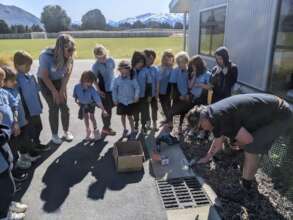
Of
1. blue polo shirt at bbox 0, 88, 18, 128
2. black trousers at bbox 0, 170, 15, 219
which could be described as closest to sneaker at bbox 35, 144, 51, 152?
blue polo shirt at bbox 0, 88, 18, 128

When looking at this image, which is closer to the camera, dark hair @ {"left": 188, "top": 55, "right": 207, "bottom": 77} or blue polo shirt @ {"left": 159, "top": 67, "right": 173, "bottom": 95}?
dark hair @ {"left": 188, "top": 55, "right": 207, "bottom": 77}

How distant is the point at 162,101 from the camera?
534 centimetres

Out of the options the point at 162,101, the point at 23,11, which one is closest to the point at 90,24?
the point at 162,101

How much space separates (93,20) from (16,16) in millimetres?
85098

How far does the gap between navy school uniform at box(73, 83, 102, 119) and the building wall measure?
3566 millimetres

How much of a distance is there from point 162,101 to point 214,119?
2.43 m

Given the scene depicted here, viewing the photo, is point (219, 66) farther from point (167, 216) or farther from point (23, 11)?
point (23, 11)

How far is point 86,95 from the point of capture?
16.0ft

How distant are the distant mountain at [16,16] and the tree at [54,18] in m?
65.4

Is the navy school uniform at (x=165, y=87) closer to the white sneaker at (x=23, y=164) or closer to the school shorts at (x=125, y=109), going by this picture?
the school shorts at (x=125, y=109)

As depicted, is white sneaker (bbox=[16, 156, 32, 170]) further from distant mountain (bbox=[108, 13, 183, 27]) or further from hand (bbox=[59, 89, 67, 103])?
distant mountain (bbox=[108, 13, 183, 27])

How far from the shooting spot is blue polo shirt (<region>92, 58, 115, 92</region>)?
4938 mm

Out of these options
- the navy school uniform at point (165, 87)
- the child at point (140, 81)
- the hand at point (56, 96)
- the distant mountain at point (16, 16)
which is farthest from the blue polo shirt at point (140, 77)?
the distant mountain at point (16, 16)

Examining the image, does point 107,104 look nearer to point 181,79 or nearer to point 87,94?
point 87,94
